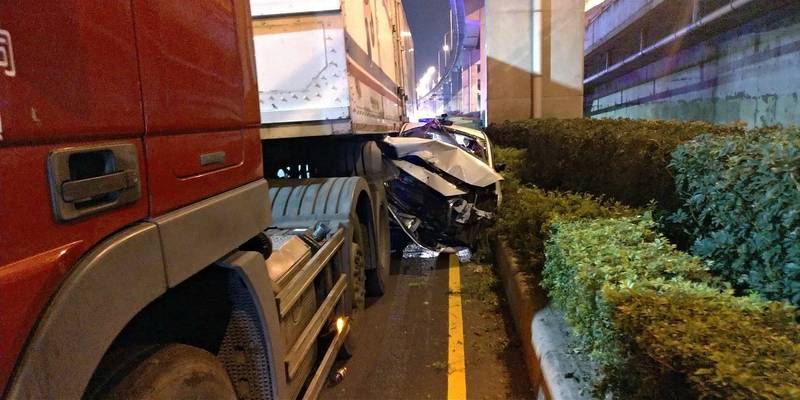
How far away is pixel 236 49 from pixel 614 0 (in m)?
25.0

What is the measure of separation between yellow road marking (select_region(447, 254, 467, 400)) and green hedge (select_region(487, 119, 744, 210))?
6.30 ft

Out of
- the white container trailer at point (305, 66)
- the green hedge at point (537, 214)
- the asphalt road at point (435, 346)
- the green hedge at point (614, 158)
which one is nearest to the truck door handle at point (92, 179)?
the white container trailer at point (305, 66)

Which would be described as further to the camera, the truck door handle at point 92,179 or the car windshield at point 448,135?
the car windshield at point 448,135

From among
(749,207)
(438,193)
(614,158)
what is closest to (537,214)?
(614,158)

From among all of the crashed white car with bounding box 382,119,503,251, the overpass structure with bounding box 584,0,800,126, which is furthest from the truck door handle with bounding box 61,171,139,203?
the overpass structure with bounding box 584,0,800,126

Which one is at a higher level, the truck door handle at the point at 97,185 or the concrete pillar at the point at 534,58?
the concrete pillar at the point at 534,58

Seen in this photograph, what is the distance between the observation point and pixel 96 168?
1.53 meters

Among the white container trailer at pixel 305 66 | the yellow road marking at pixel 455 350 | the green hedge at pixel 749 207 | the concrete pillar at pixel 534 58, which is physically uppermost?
the concrete pillar at pixel 534 58

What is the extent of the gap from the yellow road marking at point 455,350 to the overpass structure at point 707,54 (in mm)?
7168

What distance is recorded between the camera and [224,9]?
227 cm

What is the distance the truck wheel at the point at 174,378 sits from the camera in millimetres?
1610

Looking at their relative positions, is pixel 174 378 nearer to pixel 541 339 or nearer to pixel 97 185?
pixel 97 185

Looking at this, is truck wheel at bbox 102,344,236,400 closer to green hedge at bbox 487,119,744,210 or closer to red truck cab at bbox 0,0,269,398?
red truck cab at bbox 0,0,269,398

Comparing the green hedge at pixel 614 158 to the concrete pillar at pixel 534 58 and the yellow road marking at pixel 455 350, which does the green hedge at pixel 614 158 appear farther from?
the concrete pillar at pixel 534 58
